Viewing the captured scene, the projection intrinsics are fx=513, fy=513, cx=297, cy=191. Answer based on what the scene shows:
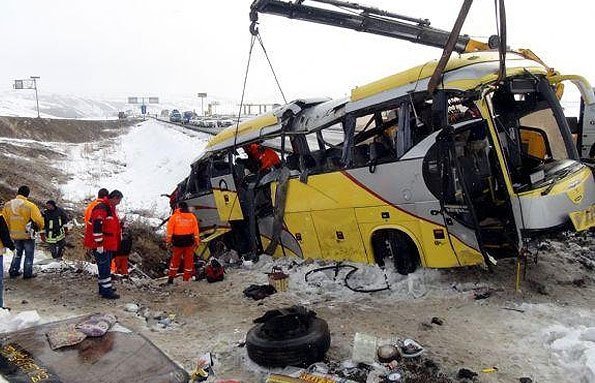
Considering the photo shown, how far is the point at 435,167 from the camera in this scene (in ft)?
20.9

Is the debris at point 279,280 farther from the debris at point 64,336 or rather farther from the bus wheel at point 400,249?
the debris at point 64,336

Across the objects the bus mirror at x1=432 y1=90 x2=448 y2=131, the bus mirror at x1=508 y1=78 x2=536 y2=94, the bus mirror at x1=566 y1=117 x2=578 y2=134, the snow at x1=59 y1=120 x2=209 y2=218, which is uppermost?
the bus mirror at x1=508 y1=78 x2=536 y2=94

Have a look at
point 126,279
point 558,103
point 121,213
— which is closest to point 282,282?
point 126,279

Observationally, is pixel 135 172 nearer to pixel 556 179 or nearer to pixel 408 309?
pixel 408 309

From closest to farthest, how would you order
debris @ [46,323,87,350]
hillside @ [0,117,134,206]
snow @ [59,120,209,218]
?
debris @ [46,323,87,350], hillside @ [0,117,134,206], snow @ [59,120,209,218]

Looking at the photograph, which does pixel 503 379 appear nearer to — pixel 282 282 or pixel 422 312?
pixel 422 312

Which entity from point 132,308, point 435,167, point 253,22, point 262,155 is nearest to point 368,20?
point 253,22

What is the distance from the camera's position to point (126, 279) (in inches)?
337

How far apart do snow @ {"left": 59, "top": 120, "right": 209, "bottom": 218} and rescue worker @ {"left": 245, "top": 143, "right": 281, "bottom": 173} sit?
6.01 m

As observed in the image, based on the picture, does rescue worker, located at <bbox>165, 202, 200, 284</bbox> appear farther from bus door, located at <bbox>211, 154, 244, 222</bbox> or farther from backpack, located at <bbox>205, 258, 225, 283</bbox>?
bus door, located at <bbox>211, 154, 244, 222</bbox>

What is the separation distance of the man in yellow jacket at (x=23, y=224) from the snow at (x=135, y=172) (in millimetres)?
6694

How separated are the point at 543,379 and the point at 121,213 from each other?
12.3 metres

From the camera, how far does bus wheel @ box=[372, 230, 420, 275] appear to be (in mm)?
7004

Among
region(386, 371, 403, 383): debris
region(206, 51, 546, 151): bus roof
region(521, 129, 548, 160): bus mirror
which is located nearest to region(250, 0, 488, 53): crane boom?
region(206, 51, 546, 151): bus roof
